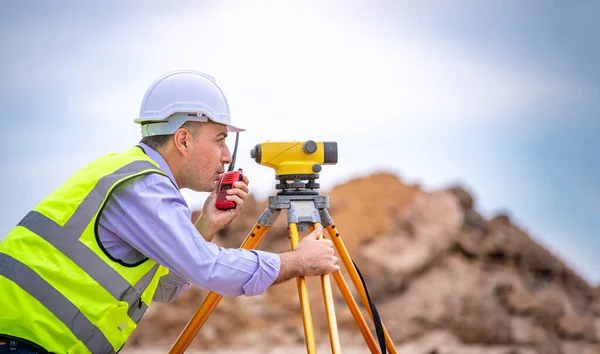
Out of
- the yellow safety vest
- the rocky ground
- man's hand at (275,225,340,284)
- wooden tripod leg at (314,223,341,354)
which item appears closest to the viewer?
the yellow safety vest

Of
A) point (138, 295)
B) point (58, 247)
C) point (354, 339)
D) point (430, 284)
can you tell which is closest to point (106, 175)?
point (58, 247)

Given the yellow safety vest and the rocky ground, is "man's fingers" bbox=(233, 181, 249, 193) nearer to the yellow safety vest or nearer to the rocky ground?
the yellow safety vest

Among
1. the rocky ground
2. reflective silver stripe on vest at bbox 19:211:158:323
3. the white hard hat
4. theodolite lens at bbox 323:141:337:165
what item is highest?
the white hard hat

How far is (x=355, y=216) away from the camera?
1148 centimetres

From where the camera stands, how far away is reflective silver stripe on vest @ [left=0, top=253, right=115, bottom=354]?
2.83 metres

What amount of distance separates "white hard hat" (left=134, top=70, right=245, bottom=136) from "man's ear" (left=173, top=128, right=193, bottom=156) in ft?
0.10

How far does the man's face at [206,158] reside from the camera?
10.6 ft

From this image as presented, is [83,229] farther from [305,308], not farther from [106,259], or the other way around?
[305,308]

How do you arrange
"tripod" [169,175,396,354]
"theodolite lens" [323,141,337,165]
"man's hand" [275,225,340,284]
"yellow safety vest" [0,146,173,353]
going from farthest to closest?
"theodolite lens" [323,141,337,165] < "tripod" [169,175,396,354] < "man's hand" [275,225,340,284] < "yellow safety vest" [0,146,173,353]

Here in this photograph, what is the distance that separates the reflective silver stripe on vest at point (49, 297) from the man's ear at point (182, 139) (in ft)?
2.82

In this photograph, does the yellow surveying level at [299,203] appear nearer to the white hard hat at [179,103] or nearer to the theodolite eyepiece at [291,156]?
the theodolite eyepiece at [291,156]

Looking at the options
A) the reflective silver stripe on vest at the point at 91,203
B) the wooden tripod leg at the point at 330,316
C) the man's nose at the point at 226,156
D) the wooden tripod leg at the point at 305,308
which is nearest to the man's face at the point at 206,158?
the man's nose at the point at 226,156

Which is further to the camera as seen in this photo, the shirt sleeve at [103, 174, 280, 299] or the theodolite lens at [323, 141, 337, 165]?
the theodolite lens at [323, 141, 337, 165]

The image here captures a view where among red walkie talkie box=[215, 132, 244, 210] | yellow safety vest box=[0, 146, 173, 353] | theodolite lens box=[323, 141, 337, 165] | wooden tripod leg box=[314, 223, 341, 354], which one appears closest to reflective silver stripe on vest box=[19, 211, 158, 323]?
yellow safety vest box=[0, 146, 173, 353]
